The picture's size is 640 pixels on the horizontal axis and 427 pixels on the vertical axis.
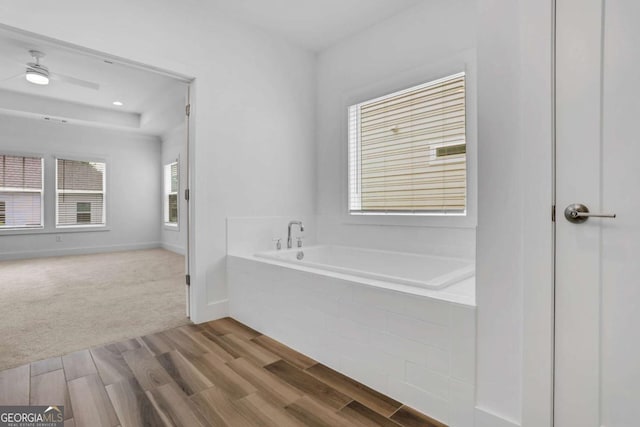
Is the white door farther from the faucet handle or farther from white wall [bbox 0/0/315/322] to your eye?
white wall [bbox 0/0/315/322]

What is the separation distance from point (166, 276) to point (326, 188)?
2639mm

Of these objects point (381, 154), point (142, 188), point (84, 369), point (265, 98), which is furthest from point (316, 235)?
point (142, 188)

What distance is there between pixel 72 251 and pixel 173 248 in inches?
72.3

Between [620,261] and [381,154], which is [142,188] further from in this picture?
[620,261]

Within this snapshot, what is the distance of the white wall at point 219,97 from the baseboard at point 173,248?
3.99 m

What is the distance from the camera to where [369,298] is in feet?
5.74

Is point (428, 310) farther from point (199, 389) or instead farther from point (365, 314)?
point (199, 389)

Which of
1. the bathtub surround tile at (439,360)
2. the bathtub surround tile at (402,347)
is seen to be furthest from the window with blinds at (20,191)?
the bathtub surround tile at (439,360)

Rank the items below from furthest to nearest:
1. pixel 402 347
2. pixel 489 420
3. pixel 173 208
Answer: pixel 173 208 < pixel 402 347 < pixel 489 420

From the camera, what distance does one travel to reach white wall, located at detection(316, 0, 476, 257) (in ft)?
8.09

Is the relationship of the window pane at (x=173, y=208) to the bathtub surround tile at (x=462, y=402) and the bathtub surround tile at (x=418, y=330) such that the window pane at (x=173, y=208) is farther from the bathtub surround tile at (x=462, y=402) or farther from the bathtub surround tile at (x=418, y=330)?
the bathtub surround tile at (x=462, y=402)

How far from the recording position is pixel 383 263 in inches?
114

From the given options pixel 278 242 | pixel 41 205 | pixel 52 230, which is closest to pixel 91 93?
pixel 41 205

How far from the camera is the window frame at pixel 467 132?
7.86 feet
